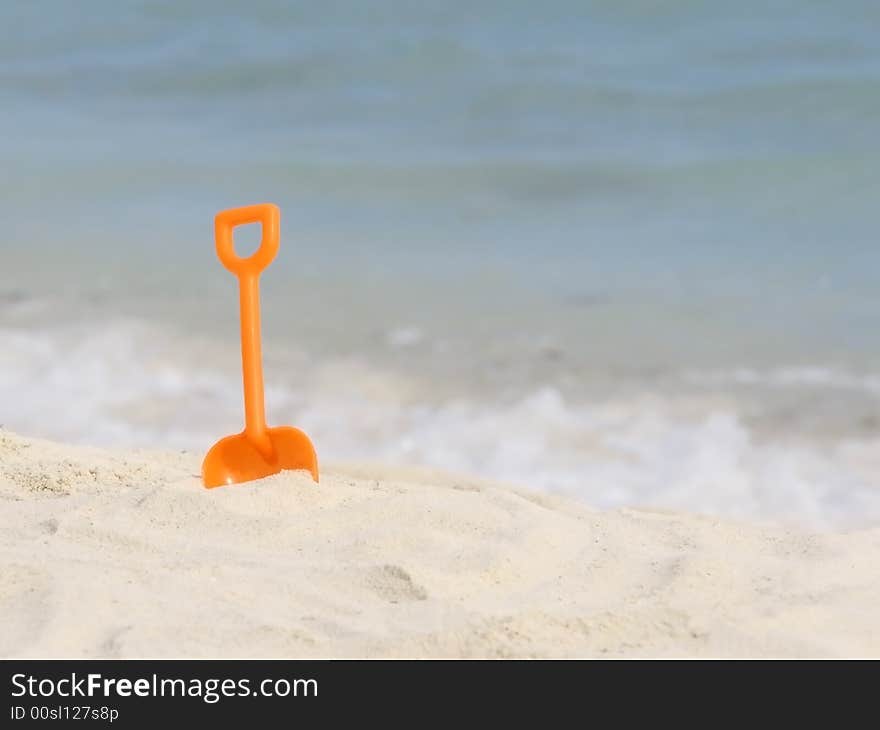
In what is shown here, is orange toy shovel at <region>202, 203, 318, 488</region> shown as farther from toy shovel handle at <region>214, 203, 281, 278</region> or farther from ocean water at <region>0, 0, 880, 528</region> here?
ocean water at <region>0, 0, 880, 528</region>

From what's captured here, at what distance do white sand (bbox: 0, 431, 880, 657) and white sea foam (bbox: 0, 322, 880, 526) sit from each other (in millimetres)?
876

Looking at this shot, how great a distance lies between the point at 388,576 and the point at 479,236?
3.77 meters

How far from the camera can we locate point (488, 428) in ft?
12.1

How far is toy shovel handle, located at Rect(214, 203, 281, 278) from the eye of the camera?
7.34 feet

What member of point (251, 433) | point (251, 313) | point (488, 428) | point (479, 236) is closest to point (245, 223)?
point (251, 313)

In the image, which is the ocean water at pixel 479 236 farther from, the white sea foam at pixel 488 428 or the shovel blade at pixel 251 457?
the shovel blade at pixel 251 457

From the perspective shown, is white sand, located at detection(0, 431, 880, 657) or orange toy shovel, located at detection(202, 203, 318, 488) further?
orange toy shovel, located at detection(202, 203, 318, 488)

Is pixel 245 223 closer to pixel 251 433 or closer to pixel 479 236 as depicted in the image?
pixel 251 433

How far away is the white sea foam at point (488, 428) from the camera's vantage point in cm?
322

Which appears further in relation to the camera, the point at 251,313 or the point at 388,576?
the point at 251,313

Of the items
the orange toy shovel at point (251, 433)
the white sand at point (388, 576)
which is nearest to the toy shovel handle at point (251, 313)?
the orange toy shovel at point (251, 433)

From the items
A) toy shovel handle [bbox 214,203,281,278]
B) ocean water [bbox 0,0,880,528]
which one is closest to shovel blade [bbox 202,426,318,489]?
toy shovel handle [bbox 214,203,281,278]

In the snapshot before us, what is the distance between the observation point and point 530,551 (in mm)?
1952

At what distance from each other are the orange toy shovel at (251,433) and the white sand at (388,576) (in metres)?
0.06
